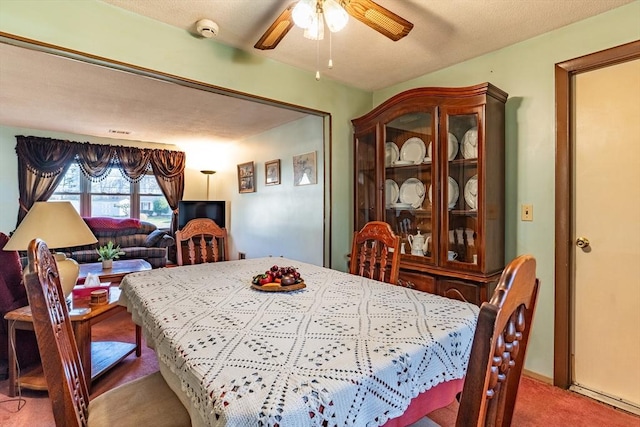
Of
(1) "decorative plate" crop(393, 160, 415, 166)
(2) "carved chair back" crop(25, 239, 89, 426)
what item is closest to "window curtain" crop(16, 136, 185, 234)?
(1) "decorative plate" crop(393, 160, 415, 166)

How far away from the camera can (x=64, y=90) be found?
125 inches

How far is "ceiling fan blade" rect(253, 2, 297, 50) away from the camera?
4.99ft

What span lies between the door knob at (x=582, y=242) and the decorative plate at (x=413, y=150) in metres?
1.10

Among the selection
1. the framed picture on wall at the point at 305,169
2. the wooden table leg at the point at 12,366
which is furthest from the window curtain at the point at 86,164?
the wooden table leg at the point at 12,366

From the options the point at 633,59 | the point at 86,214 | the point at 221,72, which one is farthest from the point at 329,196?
the point at 86,214

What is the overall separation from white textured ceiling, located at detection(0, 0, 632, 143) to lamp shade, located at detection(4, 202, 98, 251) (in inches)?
45.4

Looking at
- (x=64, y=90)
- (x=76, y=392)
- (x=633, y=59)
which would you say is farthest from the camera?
(x=64, y=90)

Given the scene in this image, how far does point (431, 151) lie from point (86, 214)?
5.64 meters

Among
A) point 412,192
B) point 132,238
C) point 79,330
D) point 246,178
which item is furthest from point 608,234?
point 132,238

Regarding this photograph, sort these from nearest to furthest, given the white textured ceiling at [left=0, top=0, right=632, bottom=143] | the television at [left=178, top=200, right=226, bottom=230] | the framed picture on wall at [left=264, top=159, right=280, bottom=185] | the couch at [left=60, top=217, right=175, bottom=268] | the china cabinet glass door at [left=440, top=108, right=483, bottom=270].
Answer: the white textured ceiling at [left=0, top=0, right=632, bottom=143] < the china cabinet glass door at [left=440, top=108, right=483, bottom=270] < the framed picture on wall at [left=264, top=159, right=280, bottom=185] < the couch at [left=60, top=217, right=175, bottom=268] < the television at [left=178, top=200, right=226, bottom=230]

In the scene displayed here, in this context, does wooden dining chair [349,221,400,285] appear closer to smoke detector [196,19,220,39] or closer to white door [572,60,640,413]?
white door [572,60,640,413]

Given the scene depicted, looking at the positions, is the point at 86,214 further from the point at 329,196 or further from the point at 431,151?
the point at 431,151

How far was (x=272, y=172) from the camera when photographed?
442 cm

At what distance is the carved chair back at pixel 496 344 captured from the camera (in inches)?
19.7
